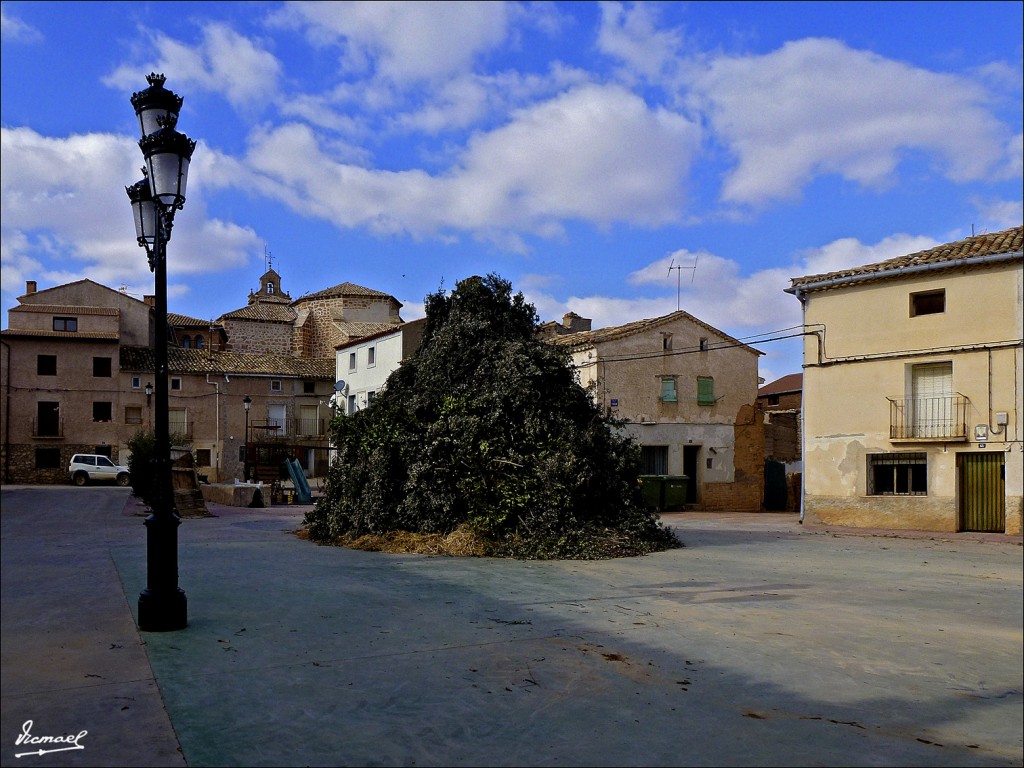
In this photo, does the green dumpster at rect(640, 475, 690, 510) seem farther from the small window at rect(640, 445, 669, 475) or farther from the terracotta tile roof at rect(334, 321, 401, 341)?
the terracotta tile roof at rect(334, 321, 401, 341)

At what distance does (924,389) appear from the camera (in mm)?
1952

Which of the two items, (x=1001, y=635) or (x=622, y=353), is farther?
(x=622, y=353)

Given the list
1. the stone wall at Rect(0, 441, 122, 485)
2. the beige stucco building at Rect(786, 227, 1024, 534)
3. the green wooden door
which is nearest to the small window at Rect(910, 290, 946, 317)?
the beige stucco building at Rect(786, 227, 1024, 534)

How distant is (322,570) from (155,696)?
590 cm

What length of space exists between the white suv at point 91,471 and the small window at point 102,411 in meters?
4.47

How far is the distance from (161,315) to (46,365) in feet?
139

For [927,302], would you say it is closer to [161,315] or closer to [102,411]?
[161,315]

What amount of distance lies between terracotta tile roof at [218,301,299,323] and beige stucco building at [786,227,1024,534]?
5486 cm

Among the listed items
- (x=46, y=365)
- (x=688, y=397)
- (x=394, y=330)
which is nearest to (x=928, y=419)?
(x=688, y=397)

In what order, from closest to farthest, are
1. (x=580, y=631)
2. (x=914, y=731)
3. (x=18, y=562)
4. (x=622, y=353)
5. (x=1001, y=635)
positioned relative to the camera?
(x=1001, y=635), (x=914, y=731), (x=580, y=631), (x=18, y=562), (x=622, y=353)

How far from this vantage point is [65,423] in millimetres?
42625

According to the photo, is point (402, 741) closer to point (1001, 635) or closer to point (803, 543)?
point (1001, 635)

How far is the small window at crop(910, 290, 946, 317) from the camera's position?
1.92m

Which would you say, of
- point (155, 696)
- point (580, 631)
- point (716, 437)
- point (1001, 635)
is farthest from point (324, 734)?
point (716, 437)
